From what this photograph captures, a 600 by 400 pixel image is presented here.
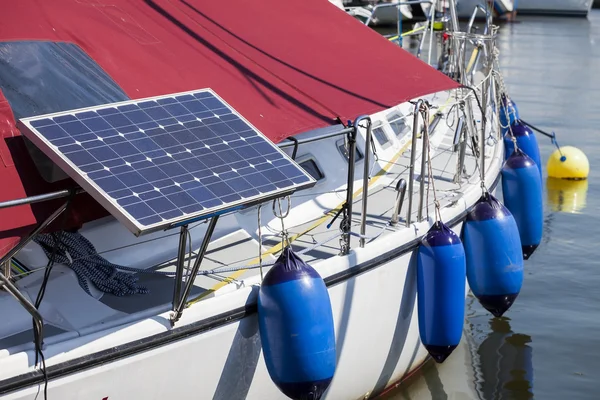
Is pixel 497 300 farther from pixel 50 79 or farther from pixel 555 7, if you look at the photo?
pixel 555 7

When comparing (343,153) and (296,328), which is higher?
(296,328)

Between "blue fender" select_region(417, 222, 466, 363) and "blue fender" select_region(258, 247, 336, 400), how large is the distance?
1.16 meters

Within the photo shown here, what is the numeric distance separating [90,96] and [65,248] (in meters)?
0.80

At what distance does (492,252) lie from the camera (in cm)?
593

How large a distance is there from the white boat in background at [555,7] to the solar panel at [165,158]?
30019 mm

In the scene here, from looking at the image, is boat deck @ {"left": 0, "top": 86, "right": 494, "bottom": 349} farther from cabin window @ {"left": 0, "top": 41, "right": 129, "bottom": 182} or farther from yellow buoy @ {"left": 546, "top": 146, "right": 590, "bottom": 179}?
yellow buoy @ {"left": 546, "top": 146, "right": 590, "bottom": 179}

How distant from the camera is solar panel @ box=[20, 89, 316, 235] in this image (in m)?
3.76

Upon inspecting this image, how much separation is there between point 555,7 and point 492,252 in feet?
94.5

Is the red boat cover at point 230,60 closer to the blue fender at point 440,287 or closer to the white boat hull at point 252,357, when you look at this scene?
the white boat hull at point 252,357

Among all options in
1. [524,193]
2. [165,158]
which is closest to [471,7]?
[524,193]

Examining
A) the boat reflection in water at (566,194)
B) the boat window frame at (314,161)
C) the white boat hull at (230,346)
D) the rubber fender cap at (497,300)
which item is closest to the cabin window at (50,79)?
the white boat hull at (230,346)

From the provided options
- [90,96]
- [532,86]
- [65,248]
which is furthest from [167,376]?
[532,86]

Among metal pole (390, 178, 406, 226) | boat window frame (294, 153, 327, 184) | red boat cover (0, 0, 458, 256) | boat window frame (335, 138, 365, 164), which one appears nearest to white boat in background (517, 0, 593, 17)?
boat window frame (335, 138, 365, 164)

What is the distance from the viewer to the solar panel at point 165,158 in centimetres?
376
